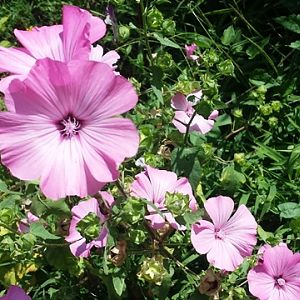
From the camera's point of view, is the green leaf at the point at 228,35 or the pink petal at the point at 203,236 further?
the green leaf at the point at 228,35

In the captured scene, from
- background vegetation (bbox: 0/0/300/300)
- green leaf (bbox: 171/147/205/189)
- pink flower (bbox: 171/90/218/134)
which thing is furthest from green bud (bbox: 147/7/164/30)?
green leaf (bbox: 171/147/205/189)

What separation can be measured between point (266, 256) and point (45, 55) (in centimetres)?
52

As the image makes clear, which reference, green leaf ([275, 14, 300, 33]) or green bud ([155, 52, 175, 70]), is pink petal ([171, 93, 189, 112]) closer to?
green bud ([155, 52, 175, 70])

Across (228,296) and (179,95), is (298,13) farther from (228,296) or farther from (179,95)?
(228,296)

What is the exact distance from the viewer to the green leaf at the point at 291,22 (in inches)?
64.7

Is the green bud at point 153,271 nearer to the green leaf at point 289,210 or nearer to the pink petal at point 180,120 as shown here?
the pink petal at point 180,120

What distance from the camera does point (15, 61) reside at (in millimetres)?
793

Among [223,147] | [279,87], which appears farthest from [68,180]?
[279,87]

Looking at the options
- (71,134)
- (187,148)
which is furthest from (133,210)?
(187,148)

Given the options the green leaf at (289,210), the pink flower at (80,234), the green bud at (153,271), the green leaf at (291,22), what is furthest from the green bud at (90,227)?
the green leaf at (291,22)

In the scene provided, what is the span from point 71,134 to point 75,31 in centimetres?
12

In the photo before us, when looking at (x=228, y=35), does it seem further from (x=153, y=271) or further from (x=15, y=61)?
(x=15, y=61)

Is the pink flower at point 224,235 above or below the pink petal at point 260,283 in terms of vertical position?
above

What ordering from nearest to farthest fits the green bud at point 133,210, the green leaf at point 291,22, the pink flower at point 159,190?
the green bud at point 133,210
the pink flower at point 159,190
the green leaf at point 291,22
